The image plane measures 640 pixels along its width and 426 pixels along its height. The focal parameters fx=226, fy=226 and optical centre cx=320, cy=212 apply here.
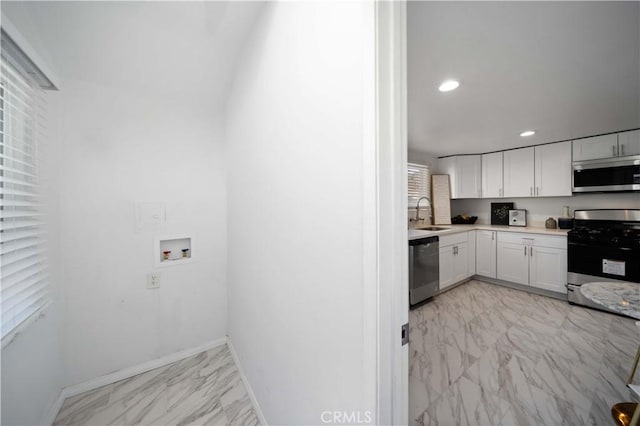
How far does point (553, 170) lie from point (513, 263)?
1.49 m

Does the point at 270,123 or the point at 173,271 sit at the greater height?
the point at 270,123

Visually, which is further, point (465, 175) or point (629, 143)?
point (465, 175)

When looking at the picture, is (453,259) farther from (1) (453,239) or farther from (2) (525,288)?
(2) (525,288)

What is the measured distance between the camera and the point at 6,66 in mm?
993

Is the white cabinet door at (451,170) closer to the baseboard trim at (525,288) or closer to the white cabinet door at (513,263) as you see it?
the white cabinet door at (513,263)

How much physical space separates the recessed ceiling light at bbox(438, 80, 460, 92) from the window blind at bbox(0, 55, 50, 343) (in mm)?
2557

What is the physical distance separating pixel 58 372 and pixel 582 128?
5542 millimetres

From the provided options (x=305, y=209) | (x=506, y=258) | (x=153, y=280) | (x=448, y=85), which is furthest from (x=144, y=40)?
(x=506, y=258)

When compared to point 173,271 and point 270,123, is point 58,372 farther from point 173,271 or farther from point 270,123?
point 270,123

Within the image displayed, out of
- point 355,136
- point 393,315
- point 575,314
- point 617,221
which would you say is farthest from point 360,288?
point 617,221

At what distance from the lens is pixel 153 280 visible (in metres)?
1.84

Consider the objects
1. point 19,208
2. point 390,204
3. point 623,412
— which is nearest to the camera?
point 390,204

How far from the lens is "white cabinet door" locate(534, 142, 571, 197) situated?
10.6ft

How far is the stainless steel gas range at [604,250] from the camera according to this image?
2.56m
